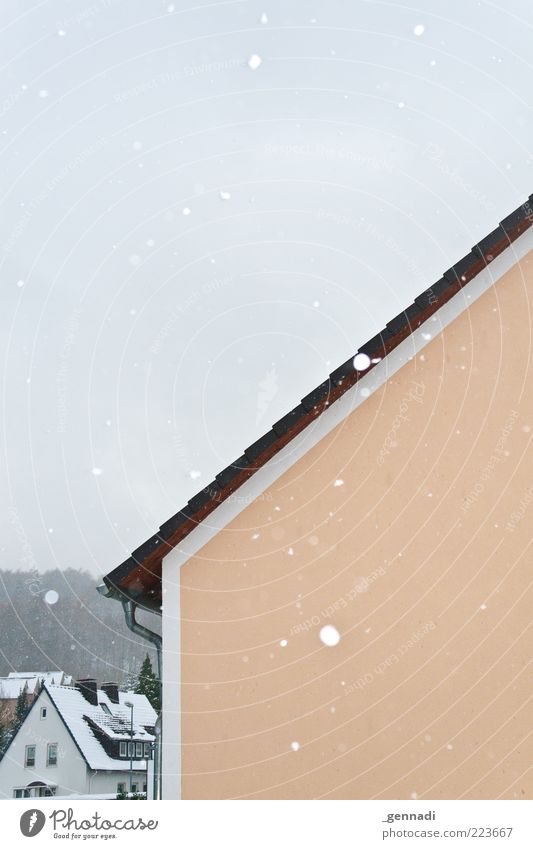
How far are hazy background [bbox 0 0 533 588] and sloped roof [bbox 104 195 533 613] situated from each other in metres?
0.43

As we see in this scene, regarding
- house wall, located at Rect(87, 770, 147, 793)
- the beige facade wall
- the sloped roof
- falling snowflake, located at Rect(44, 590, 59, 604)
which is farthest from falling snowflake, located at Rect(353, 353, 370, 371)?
house wall, located at Rect(87, 770, 147, 793)

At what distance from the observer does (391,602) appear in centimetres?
446

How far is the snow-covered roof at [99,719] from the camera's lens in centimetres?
2316

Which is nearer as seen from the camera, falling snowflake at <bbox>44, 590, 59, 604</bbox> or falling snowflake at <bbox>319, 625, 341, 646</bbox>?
falling snowflake at <bbox>319, 625, 341, 646</bbox>

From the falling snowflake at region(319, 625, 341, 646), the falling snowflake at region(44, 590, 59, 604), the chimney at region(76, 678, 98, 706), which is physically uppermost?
the chimney at region(76, 678, 98, 706)

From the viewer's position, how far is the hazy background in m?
7.73

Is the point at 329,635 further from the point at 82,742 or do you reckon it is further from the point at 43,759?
the point at 43,759

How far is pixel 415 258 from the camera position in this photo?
25.4 feet

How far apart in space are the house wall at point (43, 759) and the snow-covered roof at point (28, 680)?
58.8 inches

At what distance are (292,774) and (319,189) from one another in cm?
1380

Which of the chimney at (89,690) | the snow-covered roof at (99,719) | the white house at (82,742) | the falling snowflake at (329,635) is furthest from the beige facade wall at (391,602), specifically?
the chimney at (89,690)

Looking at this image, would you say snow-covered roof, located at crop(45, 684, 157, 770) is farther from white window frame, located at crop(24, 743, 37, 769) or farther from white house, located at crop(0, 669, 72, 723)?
white window frame, located at crop(24, 743, 37, 769)

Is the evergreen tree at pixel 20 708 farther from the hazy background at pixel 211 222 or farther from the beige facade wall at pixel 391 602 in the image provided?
the beige facade wall at pixel 391 602

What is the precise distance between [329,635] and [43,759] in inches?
1078
